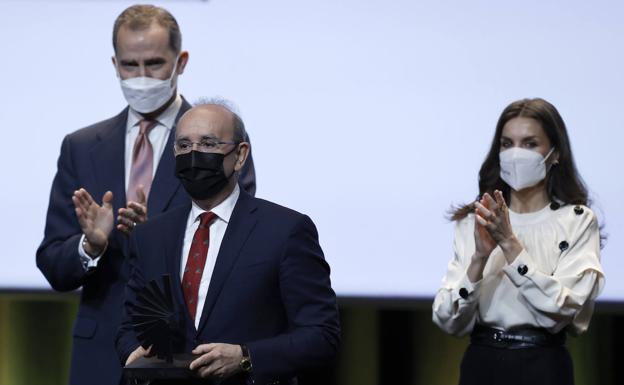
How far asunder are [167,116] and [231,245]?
943mm

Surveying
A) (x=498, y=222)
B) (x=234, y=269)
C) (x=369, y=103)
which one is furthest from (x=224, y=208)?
(x=369, y=103)

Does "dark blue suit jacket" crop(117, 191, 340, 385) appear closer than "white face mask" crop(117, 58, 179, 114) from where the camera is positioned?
Yes

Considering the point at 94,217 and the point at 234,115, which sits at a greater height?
the point at 234,115

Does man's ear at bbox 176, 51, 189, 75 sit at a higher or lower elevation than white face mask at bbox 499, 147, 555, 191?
higher

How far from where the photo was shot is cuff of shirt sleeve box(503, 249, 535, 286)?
319 cm

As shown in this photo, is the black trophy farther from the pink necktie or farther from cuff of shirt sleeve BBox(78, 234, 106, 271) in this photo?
the pink necktie

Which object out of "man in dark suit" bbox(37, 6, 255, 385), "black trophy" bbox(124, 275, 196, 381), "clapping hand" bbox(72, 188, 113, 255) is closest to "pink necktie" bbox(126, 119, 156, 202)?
"man in dark suit" bbox(37, 6, 255, 385)

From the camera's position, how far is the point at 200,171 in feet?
8.77

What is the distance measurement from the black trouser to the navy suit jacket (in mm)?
845

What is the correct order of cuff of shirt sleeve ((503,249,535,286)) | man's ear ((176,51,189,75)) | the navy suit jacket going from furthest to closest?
1. man's ear ((176,51,189,75))
2. the navy suit jacket
3. cuff of shirt sleeve ((503,249,535,286))

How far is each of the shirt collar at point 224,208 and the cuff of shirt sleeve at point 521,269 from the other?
2.89 ft

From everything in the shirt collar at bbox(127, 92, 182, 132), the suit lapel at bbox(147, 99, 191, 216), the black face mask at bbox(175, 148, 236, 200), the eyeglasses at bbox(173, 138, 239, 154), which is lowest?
the suit lapel at bbox(147, 99, 191, 216)

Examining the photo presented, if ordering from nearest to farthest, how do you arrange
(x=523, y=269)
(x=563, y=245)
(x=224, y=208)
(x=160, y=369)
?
(x=160, y=369) → (x=224, y=208) → (x=523, y=269) → (x=563, y=245)

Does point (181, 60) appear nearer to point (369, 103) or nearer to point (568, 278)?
point (369, 103)
